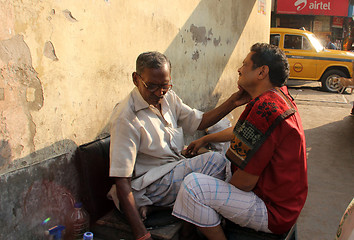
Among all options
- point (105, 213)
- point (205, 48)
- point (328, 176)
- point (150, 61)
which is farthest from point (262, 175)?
point (205, 48)

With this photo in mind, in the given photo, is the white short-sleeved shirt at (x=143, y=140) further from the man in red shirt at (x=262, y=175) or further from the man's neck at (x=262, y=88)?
the man's neck at (x=262, y=88)

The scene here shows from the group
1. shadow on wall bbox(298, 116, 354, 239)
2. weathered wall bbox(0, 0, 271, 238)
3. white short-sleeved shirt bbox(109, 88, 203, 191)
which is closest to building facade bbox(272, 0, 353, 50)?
shadow on wall bbox(298, 116, 354, 239)

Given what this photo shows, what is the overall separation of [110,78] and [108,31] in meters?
0.35

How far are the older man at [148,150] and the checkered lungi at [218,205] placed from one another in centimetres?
29

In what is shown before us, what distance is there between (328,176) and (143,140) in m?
2.78

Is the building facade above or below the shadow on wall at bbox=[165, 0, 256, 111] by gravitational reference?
above

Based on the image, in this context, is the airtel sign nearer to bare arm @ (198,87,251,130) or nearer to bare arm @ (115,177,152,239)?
bare arm @ (198,87,251,130)

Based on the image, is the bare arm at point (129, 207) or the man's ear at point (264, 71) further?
the man's ear at point (264, 71)

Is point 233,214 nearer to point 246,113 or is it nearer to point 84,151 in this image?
point 246,113

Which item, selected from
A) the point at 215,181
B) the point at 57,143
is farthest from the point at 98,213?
the point at 215,181

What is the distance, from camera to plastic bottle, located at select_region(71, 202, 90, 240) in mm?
2352

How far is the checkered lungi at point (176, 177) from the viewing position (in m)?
2.32

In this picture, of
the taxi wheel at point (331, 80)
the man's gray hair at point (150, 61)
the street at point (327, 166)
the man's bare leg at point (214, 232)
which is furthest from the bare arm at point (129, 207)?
the taxi wheel at point (331, 80)

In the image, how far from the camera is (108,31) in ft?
8.55
